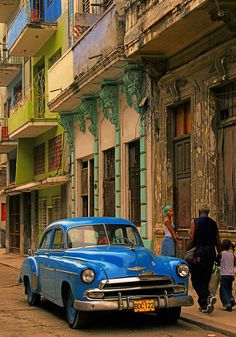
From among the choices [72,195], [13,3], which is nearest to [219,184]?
[72,195]

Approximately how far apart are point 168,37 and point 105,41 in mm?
3285

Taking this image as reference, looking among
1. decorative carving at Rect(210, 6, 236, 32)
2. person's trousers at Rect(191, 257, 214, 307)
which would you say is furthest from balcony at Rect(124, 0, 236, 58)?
person's trousers at Rect(191, 257, 214, 307)

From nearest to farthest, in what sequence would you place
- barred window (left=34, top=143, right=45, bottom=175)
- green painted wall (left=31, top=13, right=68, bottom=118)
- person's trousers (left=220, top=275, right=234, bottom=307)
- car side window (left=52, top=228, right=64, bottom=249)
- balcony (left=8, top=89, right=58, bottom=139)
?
person's trousers (left=220, top=275, right=234, bottom=307)
car side window (left=52, top=228, right=64, bottom=249)
green painted wall (left=31, top=13, right=68, bottom=118)
balcony (left=8, top=89, right=58, bottom=139)
barred window (left=34, top=143, right=45, bottom=175)

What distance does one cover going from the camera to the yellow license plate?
900cm

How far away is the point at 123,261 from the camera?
9344 millimetres

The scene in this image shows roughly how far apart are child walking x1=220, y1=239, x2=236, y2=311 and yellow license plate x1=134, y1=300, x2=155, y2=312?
6.30ft

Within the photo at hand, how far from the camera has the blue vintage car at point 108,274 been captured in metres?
9.02

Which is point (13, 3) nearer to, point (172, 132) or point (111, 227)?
point (172, 132)

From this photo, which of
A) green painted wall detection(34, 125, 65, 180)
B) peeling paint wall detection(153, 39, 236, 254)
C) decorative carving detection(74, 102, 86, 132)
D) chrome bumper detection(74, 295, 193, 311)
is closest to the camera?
chrome bumper detection(74, 295, 193, 311)

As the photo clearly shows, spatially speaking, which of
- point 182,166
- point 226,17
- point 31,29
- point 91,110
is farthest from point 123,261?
point 31,29

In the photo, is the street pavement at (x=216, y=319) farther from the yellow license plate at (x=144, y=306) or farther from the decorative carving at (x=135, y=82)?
the decorative carving at (x=135, y=82)

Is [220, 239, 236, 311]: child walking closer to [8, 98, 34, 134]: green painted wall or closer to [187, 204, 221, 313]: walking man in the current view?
[187, 204, 221, 313]: walking man

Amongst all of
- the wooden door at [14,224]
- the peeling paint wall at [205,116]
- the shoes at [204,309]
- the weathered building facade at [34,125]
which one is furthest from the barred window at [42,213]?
the shoes at [204,309]

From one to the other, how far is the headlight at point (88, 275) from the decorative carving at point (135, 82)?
8477mm
